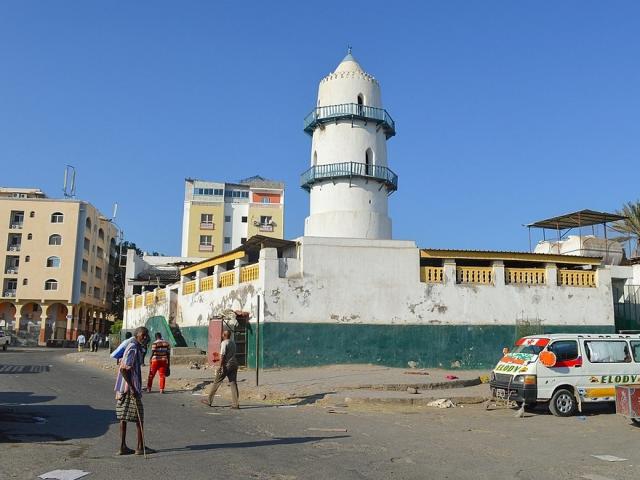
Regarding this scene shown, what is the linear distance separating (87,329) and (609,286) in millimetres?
60360

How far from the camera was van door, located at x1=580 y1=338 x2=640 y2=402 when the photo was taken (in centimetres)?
1356

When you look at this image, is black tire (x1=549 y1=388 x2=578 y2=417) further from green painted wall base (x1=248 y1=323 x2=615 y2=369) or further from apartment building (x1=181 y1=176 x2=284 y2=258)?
apartment building (x1=181 y1=176 x2=284 y2=258)

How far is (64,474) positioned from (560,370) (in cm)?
1044

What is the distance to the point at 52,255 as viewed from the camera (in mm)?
63750

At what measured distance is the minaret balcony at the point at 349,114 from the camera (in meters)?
30.1

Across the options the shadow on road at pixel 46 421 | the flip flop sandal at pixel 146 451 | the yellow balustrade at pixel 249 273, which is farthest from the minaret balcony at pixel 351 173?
the flip flop sandal at pixel 146 451

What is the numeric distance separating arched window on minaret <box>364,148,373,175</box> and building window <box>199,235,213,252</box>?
4655 cm

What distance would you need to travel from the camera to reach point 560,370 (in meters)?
13.4

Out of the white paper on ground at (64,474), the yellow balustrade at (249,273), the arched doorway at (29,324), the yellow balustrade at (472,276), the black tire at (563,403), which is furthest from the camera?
the arched doorway at (29,324)

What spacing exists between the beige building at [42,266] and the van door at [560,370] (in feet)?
193

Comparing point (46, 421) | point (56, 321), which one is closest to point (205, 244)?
point (56, 321)

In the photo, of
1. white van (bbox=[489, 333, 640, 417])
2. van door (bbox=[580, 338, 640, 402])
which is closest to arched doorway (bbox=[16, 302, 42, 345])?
white van (bbox=[489, 333, 640, 417])

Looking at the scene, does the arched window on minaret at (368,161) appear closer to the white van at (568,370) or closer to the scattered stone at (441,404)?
the scattered stone at (441,404)

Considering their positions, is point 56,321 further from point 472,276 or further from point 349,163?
point 472,276
